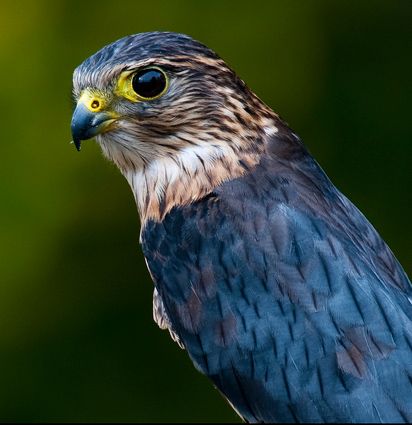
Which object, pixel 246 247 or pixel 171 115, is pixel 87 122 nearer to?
pixel 171 115

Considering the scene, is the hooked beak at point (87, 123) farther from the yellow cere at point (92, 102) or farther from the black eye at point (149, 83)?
the black eye at point (149, 83)

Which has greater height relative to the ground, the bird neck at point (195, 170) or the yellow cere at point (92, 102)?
the yellow cere at point (92, 102)

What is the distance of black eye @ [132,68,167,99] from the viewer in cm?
487

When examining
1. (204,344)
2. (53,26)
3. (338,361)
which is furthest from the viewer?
(53,26)

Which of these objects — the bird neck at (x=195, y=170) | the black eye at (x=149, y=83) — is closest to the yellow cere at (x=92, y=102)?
the black eye at (x=149, y=83)

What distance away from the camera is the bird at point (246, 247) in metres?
4.38

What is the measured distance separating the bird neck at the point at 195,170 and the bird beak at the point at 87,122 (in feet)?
0.83

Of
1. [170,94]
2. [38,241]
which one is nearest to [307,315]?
[170,94]

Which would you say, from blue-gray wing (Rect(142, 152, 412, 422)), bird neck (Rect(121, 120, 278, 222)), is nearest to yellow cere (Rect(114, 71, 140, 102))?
bird neck (Rect(121, 120, 278, 222))

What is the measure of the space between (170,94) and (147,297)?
7.67 ft

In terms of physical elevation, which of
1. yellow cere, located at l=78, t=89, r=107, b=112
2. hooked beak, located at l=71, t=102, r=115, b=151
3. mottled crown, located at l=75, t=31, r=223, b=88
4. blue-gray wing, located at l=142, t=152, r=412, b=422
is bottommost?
blue-gray wing, located at l=142, t=152, r=412, b=422

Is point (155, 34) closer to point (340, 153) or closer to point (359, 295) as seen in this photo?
point (359, 295)

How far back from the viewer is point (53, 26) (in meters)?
6.80

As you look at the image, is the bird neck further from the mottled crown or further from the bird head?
the mottled crown
